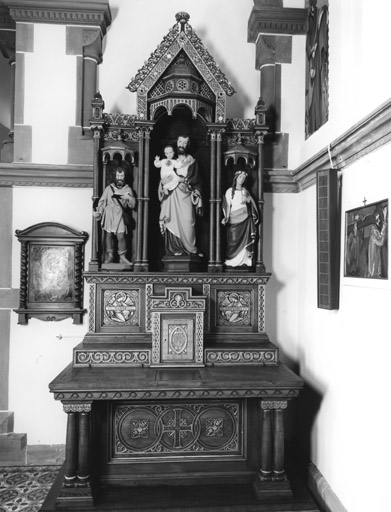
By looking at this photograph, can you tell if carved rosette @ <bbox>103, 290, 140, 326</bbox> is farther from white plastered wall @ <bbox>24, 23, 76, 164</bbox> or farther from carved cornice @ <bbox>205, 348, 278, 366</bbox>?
white plastered wall @ <bbox>24, 23, 76, 164</bbox>

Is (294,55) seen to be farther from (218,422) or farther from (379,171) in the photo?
(218,422)

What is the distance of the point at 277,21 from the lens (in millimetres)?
4695

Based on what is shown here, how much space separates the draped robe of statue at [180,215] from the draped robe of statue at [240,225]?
11.5 inches

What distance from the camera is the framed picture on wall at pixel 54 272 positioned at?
4.46 m

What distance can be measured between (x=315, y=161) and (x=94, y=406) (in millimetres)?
2763

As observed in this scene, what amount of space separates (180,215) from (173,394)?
5.32 ft

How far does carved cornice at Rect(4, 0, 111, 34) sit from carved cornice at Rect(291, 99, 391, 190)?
2.53 m

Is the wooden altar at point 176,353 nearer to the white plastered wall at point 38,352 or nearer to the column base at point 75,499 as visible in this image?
the column base at point 75,499

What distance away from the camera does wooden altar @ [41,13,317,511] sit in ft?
11.3

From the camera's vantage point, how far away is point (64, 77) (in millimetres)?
4629

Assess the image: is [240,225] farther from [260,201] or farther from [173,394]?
[173,394]

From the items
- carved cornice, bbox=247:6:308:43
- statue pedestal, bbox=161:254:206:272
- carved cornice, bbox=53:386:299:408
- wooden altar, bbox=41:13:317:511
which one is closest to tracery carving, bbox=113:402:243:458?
wooden altar, bbox=41:13:317:511

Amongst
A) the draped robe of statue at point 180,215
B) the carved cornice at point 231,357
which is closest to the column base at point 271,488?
the carved cornice at point 231,357

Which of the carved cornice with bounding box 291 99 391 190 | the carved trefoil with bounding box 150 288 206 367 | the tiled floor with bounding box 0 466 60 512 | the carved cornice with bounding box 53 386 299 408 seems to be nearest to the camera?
the carved cornice with bounding box 291 99 391 190
